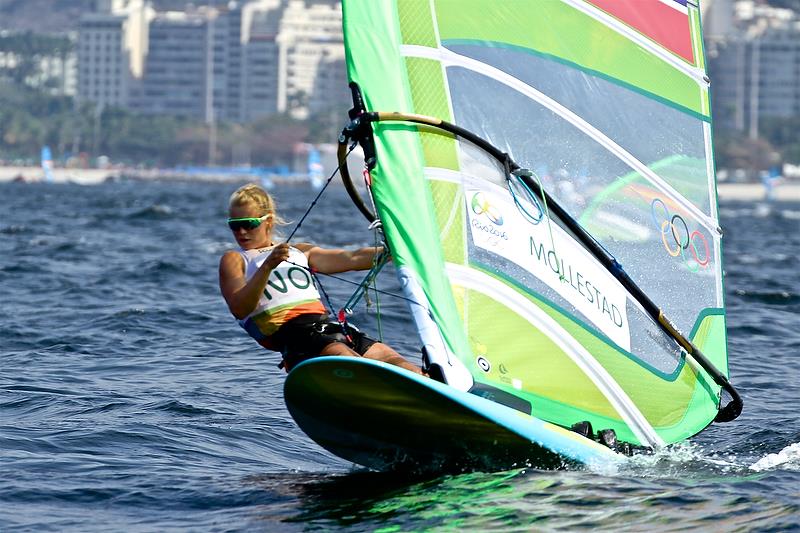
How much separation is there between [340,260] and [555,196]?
100 centimetres

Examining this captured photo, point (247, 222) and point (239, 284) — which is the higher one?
point (247, 222)

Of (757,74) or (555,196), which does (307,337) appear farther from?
(757,74)

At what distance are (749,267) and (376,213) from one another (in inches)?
611

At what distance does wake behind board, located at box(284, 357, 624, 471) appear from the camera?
518cm

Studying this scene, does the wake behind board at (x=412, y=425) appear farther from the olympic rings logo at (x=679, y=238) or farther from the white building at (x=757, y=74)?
the white building at (x=757, y=74)

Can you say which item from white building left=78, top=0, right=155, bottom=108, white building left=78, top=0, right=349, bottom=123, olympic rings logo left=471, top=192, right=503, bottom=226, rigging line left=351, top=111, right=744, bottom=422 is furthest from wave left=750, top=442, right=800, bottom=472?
white building left=78, top=0, right=155, bottom=108

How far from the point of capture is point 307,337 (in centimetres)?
564

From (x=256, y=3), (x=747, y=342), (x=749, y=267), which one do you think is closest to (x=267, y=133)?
(x=256, y=3)

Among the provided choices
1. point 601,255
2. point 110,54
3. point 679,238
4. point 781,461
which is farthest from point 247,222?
point 110,54

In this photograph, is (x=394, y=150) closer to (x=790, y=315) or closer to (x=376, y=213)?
(x=376, y=213)

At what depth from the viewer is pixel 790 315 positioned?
12.9 metres

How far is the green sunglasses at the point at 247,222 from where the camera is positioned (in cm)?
565

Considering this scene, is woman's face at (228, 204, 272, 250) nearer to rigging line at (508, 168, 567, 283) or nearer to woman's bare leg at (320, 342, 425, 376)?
woman's bare leg at (320, 342, 425, 376)

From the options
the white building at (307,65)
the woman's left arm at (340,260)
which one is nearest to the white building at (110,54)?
the white building at (307,65)
